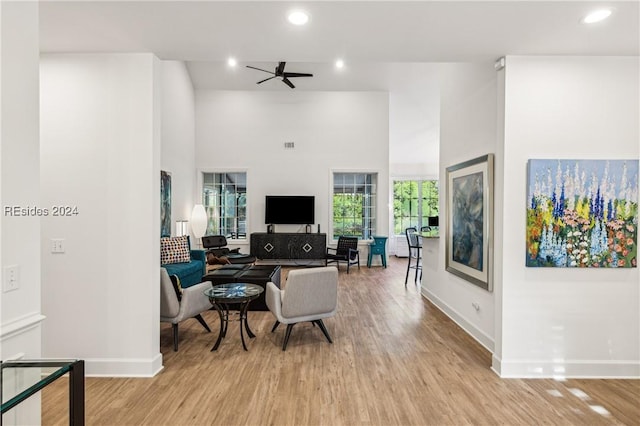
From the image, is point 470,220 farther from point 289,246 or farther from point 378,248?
point 289,246

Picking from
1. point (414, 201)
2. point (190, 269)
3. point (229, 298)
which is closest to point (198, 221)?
point (190, 269)

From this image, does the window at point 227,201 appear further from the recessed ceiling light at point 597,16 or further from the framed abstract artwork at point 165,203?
the recessed ceiling light at point 597,16

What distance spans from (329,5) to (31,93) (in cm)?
177

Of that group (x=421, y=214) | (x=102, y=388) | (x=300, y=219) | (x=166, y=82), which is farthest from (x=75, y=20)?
(x=421, y=214)

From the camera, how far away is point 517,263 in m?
2.93

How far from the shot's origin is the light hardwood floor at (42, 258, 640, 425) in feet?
7.68

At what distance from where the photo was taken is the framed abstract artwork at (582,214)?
287cm

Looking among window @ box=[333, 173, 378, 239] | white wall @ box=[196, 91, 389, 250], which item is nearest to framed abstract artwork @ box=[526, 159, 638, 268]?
white wall @ box=[196, 91, 389, 250]

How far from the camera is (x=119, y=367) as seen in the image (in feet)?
9.50

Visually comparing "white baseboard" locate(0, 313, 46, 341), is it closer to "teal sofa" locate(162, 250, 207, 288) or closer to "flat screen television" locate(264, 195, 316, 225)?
"teal sofa" locate(162, 250, 207, 288)

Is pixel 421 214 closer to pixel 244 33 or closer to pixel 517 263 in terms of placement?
pixel 517 263

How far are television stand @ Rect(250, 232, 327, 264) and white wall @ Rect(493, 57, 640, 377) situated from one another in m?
5.43

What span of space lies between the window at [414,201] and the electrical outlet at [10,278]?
10.1 m

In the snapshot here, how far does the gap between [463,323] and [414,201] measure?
7194mm
